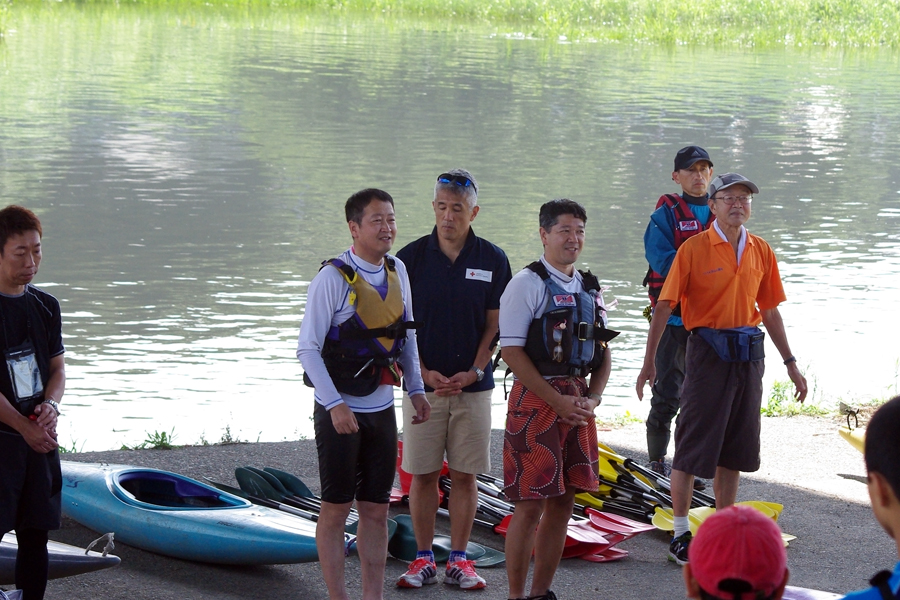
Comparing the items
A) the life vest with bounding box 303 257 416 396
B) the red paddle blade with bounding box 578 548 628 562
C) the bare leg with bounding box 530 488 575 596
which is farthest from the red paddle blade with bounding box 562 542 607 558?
the life vest with bounding box 303 257 416 396

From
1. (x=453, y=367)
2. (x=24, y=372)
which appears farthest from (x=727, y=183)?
(x=24, y=372)

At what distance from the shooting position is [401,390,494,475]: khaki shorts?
4.75m

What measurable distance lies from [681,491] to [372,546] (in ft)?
5.29

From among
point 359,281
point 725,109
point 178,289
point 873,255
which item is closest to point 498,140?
point 725,109

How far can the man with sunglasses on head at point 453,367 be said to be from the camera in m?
4.74

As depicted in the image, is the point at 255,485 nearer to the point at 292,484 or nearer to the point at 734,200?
the point at 292,484

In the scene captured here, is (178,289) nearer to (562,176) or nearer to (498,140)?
(562,176)

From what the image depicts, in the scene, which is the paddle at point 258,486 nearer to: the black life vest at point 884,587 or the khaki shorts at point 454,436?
the khaki shorts at point 454,436

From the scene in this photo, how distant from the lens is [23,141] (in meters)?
21.4

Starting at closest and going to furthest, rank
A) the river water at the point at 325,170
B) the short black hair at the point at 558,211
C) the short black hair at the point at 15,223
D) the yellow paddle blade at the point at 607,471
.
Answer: the short black hair at the point at 15,223 → the short black hair at the point at 558,211 → the yellow paddle blade at the point at 607,471 → the river water at the point at 325,170

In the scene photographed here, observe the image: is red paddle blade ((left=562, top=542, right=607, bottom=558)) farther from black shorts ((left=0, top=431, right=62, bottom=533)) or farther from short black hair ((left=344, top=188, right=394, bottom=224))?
black shorts ((left=0, top=431, right=62, bottom=533))

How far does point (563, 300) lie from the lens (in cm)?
428

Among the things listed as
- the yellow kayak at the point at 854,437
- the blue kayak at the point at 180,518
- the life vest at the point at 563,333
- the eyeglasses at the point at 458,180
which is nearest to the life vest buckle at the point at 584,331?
the life vest at the point at 563,333

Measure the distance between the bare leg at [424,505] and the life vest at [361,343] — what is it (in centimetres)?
77
